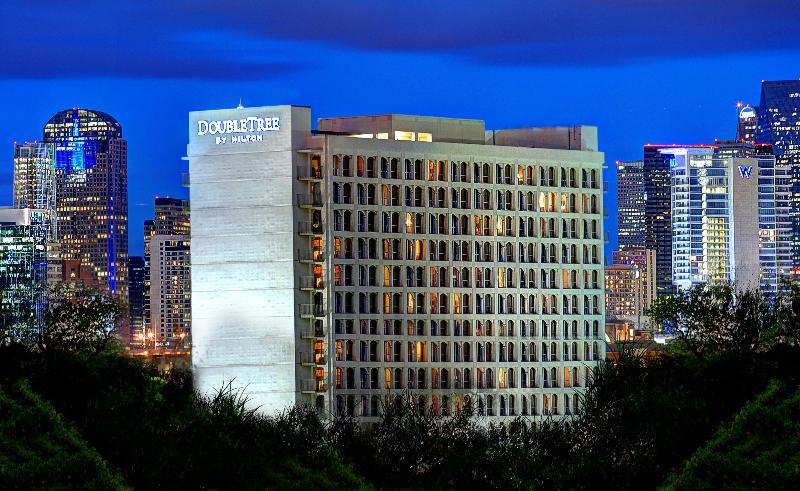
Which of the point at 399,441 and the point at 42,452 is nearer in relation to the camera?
the point at 42,452

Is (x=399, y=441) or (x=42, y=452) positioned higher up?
(x=42, y=452)

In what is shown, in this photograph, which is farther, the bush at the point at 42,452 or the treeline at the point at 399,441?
the treeline at the point at 399,441

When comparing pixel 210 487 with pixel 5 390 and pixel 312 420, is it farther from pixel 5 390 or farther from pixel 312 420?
pixel 312 420

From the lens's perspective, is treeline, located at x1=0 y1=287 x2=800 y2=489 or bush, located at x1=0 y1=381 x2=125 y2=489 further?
treeline, located at x1=0 y1=287 x2=800 y2=489

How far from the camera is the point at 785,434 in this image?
333ft

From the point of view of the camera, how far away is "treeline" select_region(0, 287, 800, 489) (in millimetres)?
101062

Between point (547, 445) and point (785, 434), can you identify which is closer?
point (785, 434)

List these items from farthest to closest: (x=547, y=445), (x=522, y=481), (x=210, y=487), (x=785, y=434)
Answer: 1. (x=547, y=445)
2. (x=522, y=481)
3. (x=210, y=487)
4. (x=785, y=434)

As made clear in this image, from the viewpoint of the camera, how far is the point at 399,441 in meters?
137

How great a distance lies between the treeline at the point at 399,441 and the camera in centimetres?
10106

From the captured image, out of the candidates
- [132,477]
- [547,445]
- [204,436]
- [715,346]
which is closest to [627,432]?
[547,445]

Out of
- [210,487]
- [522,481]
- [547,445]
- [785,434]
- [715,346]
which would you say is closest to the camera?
[785,434]

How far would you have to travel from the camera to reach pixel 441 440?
5364 inches

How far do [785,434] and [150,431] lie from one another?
123ft
